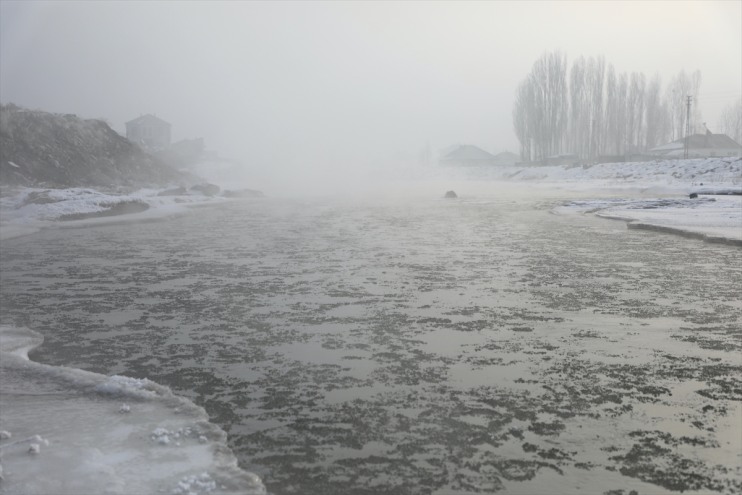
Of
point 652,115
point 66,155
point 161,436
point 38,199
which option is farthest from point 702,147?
point 161,436

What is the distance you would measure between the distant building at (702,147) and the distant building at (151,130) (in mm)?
73520

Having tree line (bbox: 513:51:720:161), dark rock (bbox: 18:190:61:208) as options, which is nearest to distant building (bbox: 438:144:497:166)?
tree line (bbox: 513:51:720:161)

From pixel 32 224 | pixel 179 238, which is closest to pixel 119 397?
pixel 179 238

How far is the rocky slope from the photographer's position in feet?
116

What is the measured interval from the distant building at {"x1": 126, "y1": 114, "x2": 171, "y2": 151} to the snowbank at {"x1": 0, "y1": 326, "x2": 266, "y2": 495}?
9958 cm

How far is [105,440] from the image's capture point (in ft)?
12.1

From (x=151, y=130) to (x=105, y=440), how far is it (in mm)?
104184

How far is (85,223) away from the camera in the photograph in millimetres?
19812

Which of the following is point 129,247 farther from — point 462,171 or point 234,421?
point 462,171

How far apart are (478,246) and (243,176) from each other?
77.5 m

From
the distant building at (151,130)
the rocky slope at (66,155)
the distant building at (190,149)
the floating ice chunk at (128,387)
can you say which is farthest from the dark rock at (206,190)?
the distant building at (151,130)

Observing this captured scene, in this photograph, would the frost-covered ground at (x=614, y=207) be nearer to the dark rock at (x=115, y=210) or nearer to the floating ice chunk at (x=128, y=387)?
the dark rock at (x=115, y=210)

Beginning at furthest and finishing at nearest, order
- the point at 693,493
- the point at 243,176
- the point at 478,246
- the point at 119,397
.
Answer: the point at 243,176 → the point at 478,246 → the point at 119,397 → the point at 693,493

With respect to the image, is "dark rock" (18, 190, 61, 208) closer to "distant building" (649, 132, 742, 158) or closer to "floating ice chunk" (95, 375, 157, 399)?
"floating ice chunk" (95, 375, 157, 399)
